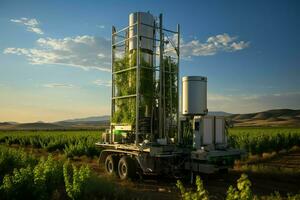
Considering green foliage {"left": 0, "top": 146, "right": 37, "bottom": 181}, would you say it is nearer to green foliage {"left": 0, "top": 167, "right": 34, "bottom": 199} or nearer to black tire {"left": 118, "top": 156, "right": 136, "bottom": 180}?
black tire {"left": 118, "top": 156, "right": 136, "bottom": 180}

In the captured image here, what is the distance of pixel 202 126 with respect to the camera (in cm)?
1307

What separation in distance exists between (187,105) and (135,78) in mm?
2385

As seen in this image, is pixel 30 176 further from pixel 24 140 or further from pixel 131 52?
pixel 24 140

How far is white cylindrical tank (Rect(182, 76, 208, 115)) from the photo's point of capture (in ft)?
47.0

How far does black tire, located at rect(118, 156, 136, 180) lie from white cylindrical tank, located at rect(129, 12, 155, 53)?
15.2 ft

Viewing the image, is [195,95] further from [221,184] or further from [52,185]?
[52,185]

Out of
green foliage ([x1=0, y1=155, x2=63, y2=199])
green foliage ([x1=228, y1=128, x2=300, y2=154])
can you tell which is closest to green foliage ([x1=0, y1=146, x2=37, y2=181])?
green foliage ([x1=0, y1=155, x2=63, y2=199])

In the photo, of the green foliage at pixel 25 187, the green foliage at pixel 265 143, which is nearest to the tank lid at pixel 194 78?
the green foliage at pixel 25 187

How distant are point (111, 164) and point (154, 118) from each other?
269 cm

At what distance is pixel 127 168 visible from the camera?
1375 cm

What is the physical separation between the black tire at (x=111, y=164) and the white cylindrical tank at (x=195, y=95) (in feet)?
11.8

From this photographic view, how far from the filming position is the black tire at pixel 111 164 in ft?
49.0

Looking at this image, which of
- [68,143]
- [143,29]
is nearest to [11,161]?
[143,29]

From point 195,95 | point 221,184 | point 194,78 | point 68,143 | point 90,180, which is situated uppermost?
point 194,78
